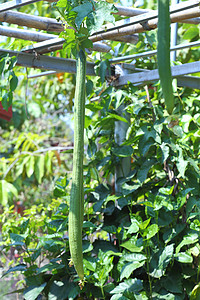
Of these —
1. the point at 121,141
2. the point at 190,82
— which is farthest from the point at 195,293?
the point at 190,82

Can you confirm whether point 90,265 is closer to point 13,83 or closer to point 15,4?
point 13,83

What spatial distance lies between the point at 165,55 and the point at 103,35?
3.87ft

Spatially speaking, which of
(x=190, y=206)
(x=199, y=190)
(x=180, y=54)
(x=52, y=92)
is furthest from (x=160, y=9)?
(x=52, y=92)

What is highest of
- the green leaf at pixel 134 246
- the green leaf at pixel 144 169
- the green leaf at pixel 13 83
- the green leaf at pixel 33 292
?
the green leaf at pixel 13 83

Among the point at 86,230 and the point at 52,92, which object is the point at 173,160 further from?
the point at 52,92

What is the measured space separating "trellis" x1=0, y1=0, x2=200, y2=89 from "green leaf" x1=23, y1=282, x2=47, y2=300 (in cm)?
96

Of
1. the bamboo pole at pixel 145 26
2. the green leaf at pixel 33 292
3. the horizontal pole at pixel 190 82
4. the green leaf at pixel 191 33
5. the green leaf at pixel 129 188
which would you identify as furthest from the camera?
the green leaf at pixel 191 33

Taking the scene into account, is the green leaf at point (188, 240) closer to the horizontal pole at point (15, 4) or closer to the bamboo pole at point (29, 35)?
the bamboo pole at point (29, 35)

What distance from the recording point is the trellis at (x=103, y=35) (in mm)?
1456

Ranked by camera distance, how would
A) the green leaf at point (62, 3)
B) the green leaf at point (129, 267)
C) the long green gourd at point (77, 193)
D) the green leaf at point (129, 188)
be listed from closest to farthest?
1. the long green gourd at point (77, 193)
2. the green leaf at point (62, 3)
3. the green leaf at point (129, 267)
4. the green leaf at point (129, 188)

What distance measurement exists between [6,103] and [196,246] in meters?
0.97

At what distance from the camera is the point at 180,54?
10.3ft

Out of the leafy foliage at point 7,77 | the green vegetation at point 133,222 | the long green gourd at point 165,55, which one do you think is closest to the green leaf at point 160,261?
the green vegetation at point 133,222

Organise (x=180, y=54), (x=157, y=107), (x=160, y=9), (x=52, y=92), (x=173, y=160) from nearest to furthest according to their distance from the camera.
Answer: (x=160, y=9), (x=173, y=160), (x=157, y=107), (x=180, y=54), (x=52, y=92)
